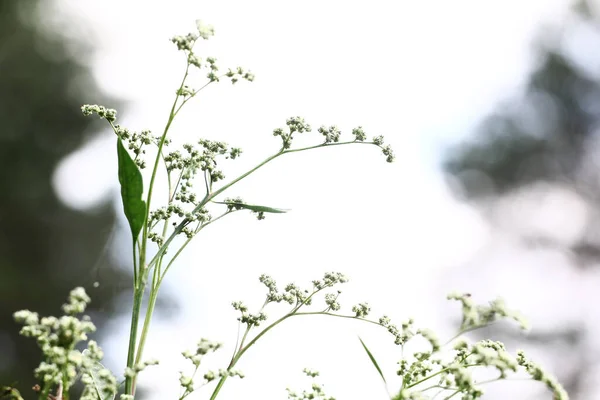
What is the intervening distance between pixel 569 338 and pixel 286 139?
11.2 feet

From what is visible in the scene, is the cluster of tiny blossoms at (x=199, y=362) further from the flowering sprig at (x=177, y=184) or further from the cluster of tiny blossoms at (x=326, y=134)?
the cluster of tiny blossoms at (x=326, y=134)

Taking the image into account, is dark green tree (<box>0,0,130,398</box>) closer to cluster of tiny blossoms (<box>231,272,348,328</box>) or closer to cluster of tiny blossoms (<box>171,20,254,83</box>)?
cluster of tiny blossoms (<box>231,272,348,328</box>)

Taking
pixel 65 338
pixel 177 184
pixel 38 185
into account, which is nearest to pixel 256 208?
pixel 177 184

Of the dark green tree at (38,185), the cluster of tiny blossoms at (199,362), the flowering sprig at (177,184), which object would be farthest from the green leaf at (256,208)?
the dark green tree at (38,185)

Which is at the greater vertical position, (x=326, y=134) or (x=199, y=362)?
(x=326, y=134)

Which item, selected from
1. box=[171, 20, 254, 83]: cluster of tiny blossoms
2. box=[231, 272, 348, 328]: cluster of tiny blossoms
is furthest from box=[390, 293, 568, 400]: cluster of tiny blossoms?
box=[171, 20, 254, 83]: cluster of tiny blossoms

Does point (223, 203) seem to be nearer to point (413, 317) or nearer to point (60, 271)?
point (413, 317)

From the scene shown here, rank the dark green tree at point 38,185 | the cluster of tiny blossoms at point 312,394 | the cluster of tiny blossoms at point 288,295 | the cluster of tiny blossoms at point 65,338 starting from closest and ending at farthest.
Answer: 1. the cluster of tiny blossoms at point 65,338
2. the cluster of tiny blossoms at point 312,394
3. the cluster of tiny blossoms at point 288,295
4. the dark green tree at point 38,185

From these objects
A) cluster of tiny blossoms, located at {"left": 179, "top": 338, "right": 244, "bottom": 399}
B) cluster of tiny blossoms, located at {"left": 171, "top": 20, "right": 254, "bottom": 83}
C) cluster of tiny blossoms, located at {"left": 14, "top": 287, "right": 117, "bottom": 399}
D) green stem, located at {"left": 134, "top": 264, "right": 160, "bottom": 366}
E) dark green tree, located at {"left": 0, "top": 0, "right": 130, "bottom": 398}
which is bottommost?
cluster of tiny blossoms, located at {"left": 14, "top": 287, "right": 117, "bottom": 399}

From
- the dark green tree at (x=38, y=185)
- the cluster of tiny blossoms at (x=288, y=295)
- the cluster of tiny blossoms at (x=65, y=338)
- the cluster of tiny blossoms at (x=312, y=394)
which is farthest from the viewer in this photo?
the dark green tree at (x=38, y=185)

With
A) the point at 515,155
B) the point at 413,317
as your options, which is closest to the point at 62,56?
the point at 515,155

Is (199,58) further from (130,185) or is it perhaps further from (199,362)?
(199,362)

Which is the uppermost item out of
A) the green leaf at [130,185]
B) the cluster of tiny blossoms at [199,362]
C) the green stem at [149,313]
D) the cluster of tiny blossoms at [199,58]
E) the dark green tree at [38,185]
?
the dark green tree at [38,185]

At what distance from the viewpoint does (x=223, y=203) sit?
0.69m
